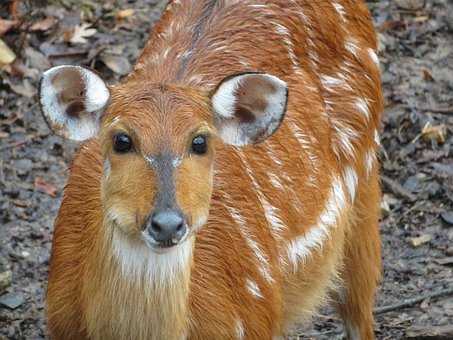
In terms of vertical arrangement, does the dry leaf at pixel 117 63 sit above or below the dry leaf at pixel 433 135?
below

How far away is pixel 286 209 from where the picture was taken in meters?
6.10

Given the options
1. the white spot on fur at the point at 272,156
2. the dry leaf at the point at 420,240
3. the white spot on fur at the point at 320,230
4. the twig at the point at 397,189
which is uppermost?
the white spot on fur at the point at 272,156

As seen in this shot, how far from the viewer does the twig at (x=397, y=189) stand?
830cm

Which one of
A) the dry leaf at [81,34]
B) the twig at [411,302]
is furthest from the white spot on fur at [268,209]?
the dry leaf at [81,34]

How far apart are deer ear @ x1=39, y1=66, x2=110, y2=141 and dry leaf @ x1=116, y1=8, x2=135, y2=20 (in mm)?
4495

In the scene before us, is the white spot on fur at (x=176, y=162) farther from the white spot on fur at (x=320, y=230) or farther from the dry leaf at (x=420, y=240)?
the dry leaf at (x=420, y=240)

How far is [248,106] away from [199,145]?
0.36 m

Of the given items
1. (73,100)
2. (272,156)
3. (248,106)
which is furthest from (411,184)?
(73,100)

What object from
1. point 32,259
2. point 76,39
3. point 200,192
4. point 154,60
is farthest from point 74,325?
point 76,39

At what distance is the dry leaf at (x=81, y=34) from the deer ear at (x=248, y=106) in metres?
4.18

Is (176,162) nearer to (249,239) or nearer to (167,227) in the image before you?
(167,227)

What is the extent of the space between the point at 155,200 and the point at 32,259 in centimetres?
300

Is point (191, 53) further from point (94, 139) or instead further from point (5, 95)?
point (5, 95)

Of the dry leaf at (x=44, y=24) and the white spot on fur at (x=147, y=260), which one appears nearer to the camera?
the white spot on fur at (x=147, y=260)
